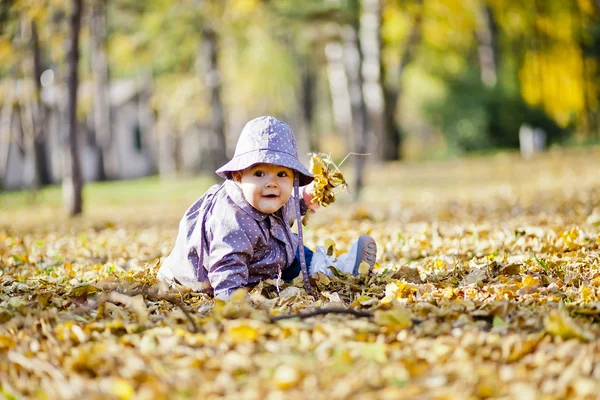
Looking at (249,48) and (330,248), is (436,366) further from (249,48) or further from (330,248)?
(249,48)

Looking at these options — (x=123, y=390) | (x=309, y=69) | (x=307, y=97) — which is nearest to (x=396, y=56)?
(x=307, y=97)

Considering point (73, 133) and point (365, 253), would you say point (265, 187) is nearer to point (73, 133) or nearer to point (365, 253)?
point (365, 253)

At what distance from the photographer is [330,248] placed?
4703mm

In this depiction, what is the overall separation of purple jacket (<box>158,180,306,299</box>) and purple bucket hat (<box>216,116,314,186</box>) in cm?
22

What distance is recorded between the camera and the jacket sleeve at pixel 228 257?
3.53m

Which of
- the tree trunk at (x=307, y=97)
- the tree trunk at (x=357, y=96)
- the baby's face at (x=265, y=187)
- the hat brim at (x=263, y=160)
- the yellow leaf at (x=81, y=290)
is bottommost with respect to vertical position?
the yellow leaf at (x=81, y=290)

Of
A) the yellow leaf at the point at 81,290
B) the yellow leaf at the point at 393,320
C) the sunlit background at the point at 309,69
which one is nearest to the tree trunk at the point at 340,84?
the sunlit background at the point at 309,69

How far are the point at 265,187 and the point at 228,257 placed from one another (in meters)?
0.45

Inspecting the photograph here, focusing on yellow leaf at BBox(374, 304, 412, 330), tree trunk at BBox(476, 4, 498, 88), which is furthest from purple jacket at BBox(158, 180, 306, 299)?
tree trunk at BBox(476, 4, 498, 88)

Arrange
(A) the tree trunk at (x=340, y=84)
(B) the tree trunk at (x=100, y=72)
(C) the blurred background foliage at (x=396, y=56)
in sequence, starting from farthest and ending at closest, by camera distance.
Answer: (B) the tree trunk at (x=100, y=72) → (A) the tree trunk at (x=340, y=84) → (C) the blurred background foliage at (x=396, y=56)

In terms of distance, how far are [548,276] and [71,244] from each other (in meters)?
4.52

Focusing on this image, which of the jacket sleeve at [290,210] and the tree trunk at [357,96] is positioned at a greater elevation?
the tree trunk at [357,96]

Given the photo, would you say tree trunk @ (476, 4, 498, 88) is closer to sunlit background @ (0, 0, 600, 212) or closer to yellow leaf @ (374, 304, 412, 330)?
sunlit background @ (0, 0, 600, 212)

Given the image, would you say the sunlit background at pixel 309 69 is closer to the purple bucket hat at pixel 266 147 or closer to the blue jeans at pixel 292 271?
the blue jeans at pixel 292 271
